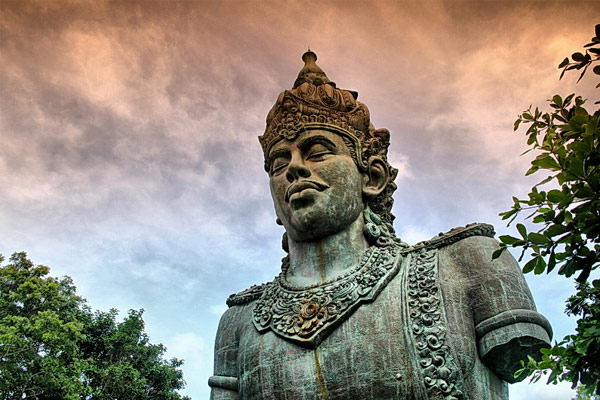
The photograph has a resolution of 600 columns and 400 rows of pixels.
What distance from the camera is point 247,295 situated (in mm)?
7301

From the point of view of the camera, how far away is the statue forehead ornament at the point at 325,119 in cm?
715

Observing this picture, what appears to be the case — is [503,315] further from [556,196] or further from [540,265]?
[556,196]

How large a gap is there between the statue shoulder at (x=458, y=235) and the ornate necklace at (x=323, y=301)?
0.39 meters

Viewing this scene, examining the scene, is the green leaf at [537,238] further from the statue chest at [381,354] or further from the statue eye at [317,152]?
the statue eye at [317,152]

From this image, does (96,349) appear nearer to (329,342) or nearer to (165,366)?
(165,366)

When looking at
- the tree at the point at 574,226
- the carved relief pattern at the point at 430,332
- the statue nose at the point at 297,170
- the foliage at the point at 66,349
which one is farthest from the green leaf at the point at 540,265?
the foliage at the point at 66,349

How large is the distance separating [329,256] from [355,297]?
0.87m

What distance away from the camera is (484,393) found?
5.42 meters

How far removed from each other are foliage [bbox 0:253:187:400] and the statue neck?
57.2 ft

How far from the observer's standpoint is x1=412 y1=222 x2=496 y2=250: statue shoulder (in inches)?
251

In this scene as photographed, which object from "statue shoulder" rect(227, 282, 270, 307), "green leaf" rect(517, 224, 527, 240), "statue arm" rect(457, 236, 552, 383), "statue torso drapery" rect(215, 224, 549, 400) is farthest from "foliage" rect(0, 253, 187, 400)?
"green leaf" rect(517, 224, 527, 240)

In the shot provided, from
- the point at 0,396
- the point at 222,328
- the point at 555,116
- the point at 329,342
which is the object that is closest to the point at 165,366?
the point at 0,396

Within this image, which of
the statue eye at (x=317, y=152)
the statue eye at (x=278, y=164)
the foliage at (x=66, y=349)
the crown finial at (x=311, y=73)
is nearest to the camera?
the statue eye at (x=317, y=152)

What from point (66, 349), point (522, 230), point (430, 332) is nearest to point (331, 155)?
point (430, 332)
